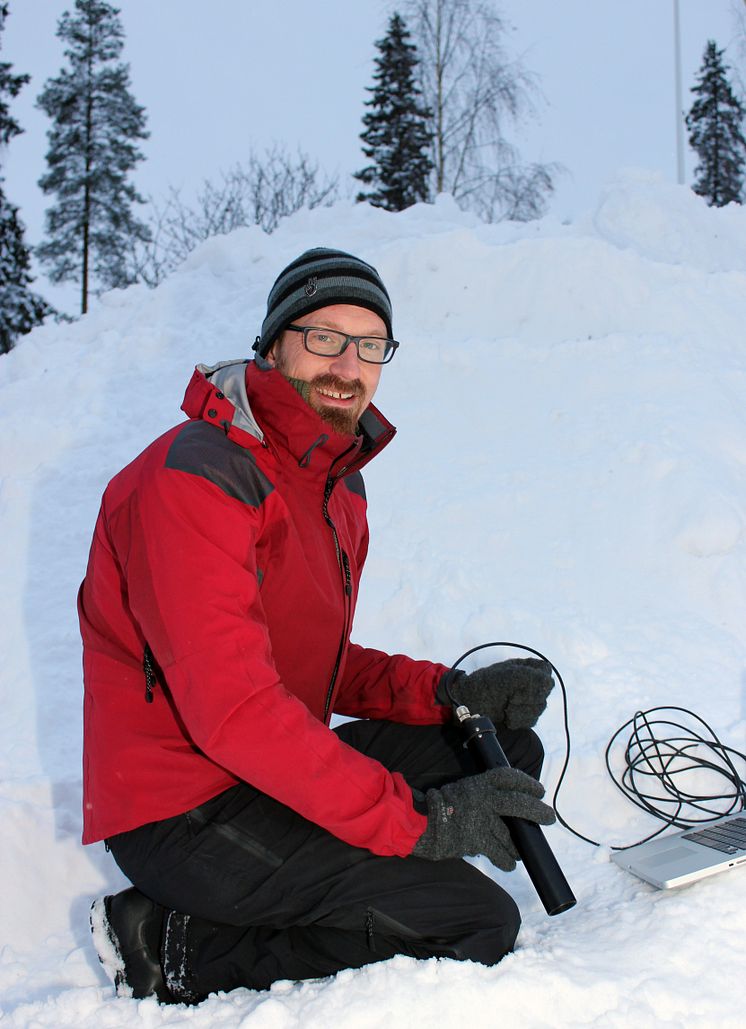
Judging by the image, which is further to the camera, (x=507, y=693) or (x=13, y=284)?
(x=13, y=284)

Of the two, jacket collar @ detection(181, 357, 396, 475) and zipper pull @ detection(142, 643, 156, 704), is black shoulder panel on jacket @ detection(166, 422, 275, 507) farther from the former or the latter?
zipper pull @ detection(142, 643, 156, 704)

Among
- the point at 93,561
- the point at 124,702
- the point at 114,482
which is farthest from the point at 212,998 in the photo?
the point at 114,482

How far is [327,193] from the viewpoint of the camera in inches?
853

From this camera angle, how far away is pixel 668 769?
3.18 meters

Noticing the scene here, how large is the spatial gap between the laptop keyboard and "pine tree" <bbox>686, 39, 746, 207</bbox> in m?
30.3

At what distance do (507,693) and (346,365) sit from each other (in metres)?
1.21

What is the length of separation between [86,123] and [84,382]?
19.1 meters

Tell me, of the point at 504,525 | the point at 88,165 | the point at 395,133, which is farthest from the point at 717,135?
the point at 504,525

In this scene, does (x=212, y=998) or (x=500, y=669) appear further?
(x=500, y=669)

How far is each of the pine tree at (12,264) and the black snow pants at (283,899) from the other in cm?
1739

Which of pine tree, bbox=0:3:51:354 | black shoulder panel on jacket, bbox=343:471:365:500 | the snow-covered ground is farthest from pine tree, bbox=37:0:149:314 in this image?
Answer: black shoulder panel on jacket, bbox=343:471:365:500

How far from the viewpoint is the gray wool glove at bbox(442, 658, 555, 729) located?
272 centimetres

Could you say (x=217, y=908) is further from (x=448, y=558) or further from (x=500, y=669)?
(x=448, y=558)

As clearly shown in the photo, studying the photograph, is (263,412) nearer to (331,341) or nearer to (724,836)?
(331,341)
